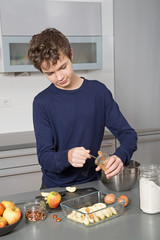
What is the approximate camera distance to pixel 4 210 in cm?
110

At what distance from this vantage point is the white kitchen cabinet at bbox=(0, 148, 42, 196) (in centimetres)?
259

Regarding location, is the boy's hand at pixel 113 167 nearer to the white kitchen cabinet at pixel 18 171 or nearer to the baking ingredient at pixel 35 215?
the baking ingredient at pixel 35 215

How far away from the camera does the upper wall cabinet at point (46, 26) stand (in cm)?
267

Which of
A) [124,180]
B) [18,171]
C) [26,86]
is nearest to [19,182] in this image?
[18,171]

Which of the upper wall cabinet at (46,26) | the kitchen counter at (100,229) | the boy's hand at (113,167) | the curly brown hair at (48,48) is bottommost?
the kitchen counter at (100,229)

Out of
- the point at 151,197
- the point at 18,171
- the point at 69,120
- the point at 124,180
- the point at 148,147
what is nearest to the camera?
the point at 151,197

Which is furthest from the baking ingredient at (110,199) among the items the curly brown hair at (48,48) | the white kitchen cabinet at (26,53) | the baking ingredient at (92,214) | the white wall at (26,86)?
the white wall at (26,86)

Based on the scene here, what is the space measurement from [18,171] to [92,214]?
5.44ft

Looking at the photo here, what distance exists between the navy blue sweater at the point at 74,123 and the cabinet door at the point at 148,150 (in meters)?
1.53

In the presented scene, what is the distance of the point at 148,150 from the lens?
317 cm

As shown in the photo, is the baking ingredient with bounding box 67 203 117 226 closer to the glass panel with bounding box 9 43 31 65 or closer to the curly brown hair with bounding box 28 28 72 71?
the curly brown hair with bounding box 28 28 72 71

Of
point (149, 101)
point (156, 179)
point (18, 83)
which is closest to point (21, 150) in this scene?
point (18, 83)

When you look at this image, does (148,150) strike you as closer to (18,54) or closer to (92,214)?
(18,54)

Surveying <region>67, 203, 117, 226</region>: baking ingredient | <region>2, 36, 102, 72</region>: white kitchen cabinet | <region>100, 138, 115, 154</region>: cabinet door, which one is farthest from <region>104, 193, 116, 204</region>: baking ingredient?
<region>2, 36, 102, 72</region>: white kitchen cabinet
